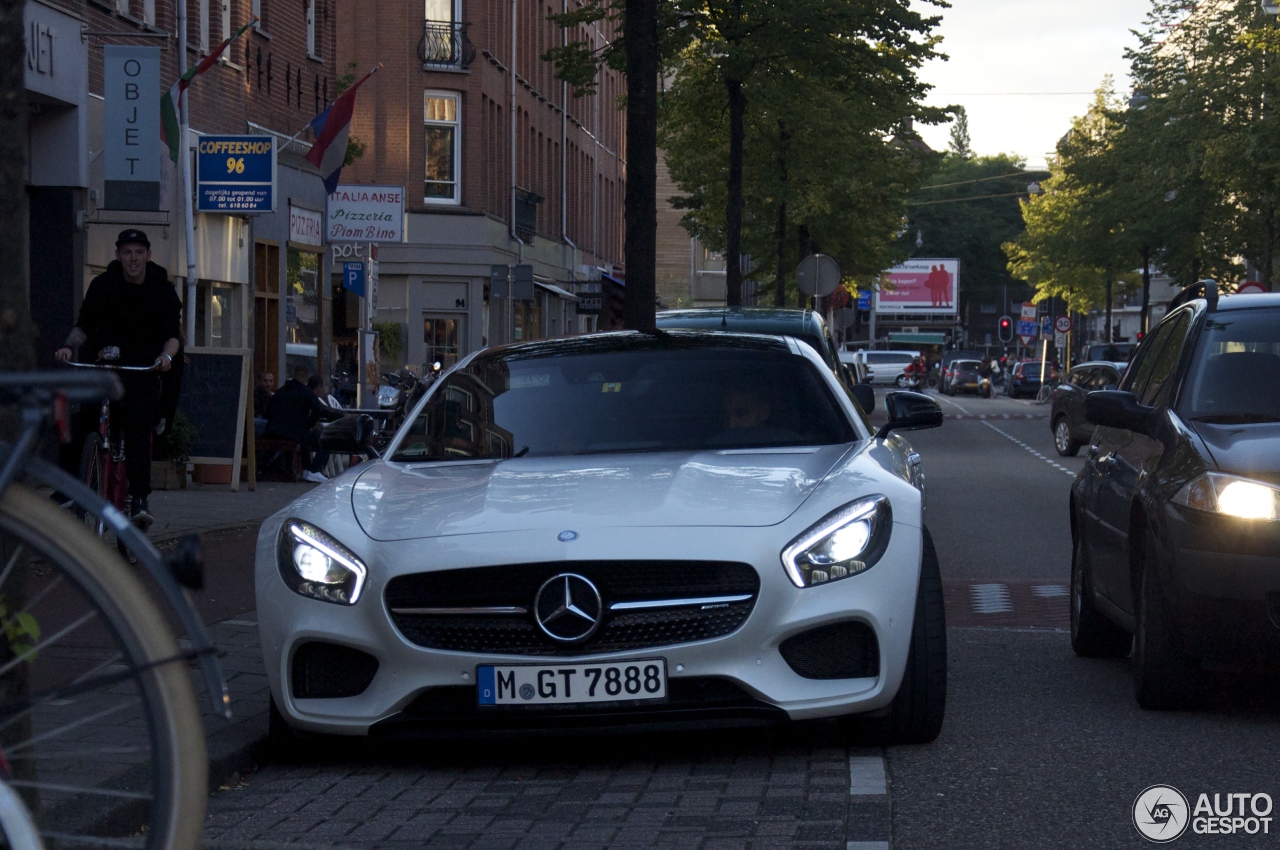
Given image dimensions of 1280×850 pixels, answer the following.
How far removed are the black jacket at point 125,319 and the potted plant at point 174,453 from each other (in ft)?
20.9

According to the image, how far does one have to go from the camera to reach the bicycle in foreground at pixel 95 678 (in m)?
2.94

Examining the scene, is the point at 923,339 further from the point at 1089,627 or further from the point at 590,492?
the point at 590,492

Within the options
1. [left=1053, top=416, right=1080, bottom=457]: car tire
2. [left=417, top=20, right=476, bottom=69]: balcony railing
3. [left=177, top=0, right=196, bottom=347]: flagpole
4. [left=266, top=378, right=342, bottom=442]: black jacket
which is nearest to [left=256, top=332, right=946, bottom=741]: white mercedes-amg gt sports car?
[left=266, top=378, right=342, bottom=442]: black jacket

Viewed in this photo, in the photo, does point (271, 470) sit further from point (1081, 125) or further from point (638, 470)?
point (1081, 125)

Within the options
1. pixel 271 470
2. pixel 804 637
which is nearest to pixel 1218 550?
pixel 804 637

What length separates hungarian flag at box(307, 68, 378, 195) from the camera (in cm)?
2544

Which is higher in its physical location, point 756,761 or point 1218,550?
point 1218,550

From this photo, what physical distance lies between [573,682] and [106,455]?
5.94 metres

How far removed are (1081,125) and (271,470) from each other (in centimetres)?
5628

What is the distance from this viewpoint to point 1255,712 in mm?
6957

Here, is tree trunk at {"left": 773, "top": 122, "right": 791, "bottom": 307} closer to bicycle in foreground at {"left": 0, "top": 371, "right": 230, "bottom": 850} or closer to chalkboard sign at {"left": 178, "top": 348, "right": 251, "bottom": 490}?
chalkboard sign at {"left": 178, "top": 348, "right": 251, "bottom": 490}

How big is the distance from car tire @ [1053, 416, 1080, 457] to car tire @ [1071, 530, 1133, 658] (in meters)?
21.7

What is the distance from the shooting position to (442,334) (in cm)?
4909

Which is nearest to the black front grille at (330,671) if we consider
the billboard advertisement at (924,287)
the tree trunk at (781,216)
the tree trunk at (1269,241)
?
the tree trunk at (781,216)
